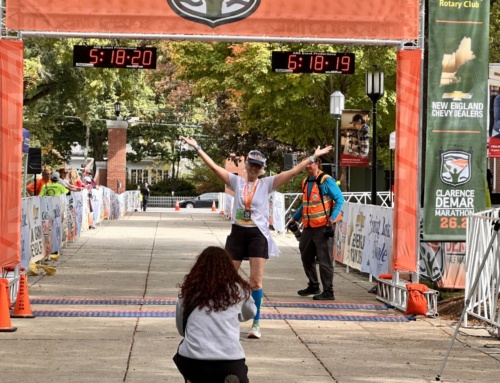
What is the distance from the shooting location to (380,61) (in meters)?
24.3

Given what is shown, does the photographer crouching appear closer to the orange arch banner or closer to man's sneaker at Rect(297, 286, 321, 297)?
man's sneaker at Rect(297, 286, 321, 297)

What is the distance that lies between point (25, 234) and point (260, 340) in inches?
298

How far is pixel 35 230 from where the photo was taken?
1977 cm

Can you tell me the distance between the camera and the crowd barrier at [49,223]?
17672mm

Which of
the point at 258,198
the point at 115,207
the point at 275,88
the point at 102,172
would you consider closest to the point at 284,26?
the point at 258,198

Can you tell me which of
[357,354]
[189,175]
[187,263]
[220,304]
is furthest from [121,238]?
[189,175]

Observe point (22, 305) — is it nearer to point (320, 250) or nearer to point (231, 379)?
point (320, 250)

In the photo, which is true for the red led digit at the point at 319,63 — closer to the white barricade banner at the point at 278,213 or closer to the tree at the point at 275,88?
the white barricade banner at the point at 278,213

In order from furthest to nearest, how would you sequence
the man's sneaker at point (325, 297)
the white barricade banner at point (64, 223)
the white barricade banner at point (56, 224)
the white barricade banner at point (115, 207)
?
the white barricade banner at point (115, 207), the white barricade banner at point (64, 223), the white barricade banner at point (56, 224), the man's sneaker at point (325, 297)

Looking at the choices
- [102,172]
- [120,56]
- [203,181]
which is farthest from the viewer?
[203,181]

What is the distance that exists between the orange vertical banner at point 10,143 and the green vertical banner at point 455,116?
5043 millimetres

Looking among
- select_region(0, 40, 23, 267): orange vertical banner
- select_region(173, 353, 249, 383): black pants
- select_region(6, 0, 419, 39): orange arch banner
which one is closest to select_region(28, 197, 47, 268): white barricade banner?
select_region(0, 40, 23, 267): orange vertical banner

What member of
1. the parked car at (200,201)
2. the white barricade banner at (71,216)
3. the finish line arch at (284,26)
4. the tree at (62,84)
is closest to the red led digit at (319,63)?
the finish line arch at (284,26)

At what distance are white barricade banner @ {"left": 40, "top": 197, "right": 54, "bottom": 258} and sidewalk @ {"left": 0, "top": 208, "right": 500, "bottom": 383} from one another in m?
2.48
